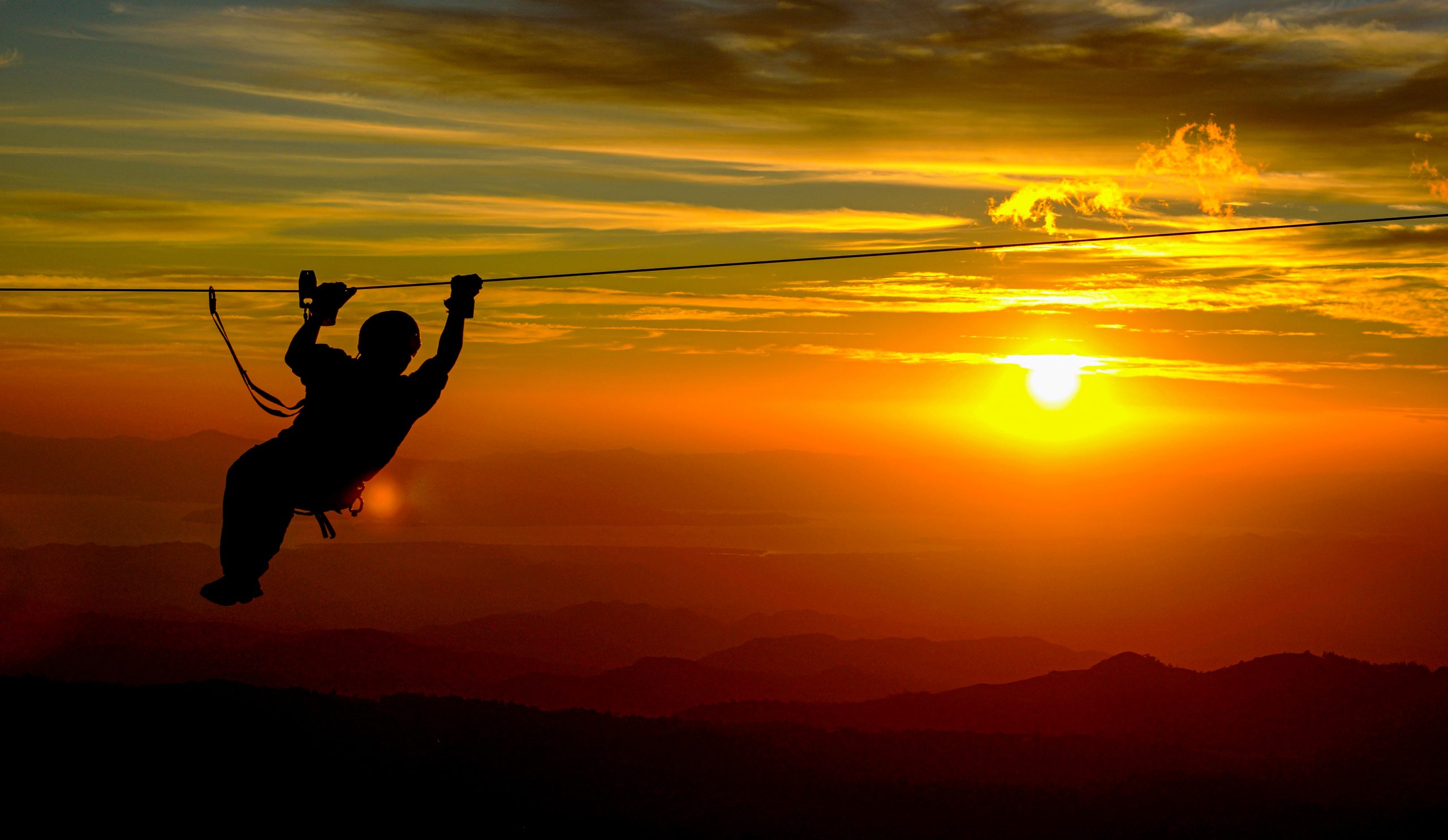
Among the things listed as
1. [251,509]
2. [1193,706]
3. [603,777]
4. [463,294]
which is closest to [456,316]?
[463,294]

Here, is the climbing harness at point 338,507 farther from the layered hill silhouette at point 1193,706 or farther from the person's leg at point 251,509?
the layered hill silhouette at point 1193,706

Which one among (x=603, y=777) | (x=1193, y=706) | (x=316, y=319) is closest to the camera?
(x=316, y=319)

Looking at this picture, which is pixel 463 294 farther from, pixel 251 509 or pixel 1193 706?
pixel 1193 706

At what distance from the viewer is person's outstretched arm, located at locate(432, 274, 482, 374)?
13320mm

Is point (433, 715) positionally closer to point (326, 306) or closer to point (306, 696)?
point (306, 696)

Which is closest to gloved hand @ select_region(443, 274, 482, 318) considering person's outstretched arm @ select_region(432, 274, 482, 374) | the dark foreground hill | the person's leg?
person's outstretched arm @ select_region(432, 274, 482, 374)

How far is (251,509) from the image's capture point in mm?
13133

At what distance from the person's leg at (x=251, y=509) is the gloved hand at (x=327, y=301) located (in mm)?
1507

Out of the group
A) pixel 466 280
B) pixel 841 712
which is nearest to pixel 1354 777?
pixel 841 712

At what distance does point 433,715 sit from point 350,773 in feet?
69.5

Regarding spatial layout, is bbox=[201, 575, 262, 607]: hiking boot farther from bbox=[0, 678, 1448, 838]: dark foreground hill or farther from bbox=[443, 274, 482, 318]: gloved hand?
bbox=[0, 678, 1448, 838]: dark foreground hill

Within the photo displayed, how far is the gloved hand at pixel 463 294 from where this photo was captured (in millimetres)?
13328

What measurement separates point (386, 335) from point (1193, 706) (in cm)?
14828

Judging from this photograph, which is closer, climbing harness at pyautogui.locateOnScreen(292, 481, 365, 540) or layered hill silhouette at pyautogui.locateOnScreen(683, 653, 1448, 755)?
climbing harness at pyautogui.locateOnScreen(292, 481, 365, 540)
